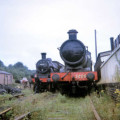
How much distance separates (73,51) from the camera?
907cm

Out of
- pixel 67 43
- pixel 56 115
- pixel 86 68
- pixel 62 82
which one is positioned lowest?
pixel 56 115

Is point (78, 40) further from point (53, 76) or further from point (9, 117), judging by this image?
point (9, 117)

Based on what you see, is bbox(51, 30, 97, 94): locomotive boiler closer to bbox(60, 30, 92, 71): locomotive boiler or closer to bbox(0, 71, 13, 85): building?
bbox(60, 30, 92, 71): locomotive boiler

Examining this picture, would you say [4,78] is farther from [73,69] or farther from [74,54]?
[74,54]

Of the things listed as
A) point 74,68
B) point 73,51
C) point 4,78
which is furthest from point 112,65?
point 4,78

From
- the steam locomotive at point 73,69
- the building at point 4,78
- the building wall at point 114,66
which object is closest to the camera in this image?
the building wall at point 114,66

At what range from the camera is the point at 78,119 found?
4324 millimetres

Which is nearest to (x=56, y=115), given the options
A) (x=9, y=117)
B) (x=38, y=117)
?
(x=38, y=117)

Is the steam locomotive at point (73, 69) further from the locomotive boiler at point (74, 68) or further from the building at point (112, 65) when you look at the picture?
the building at point (112, 65)

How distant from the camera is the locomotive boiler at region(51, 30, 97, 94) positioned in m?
8.37

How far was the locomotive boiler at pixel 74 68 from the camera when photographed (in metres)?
8.37

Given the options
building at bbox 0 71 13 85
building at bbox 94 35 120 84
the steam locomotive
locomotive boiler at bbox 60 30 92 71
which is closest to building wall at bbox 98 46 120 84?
building at bbox 94 35 120 84

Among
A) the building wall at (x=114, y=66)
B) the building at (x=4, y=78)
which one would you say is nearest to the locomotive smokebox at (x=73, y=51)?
the building wall at (x=114, y=66)

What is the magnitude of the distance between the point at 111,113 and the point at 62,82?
484cm
